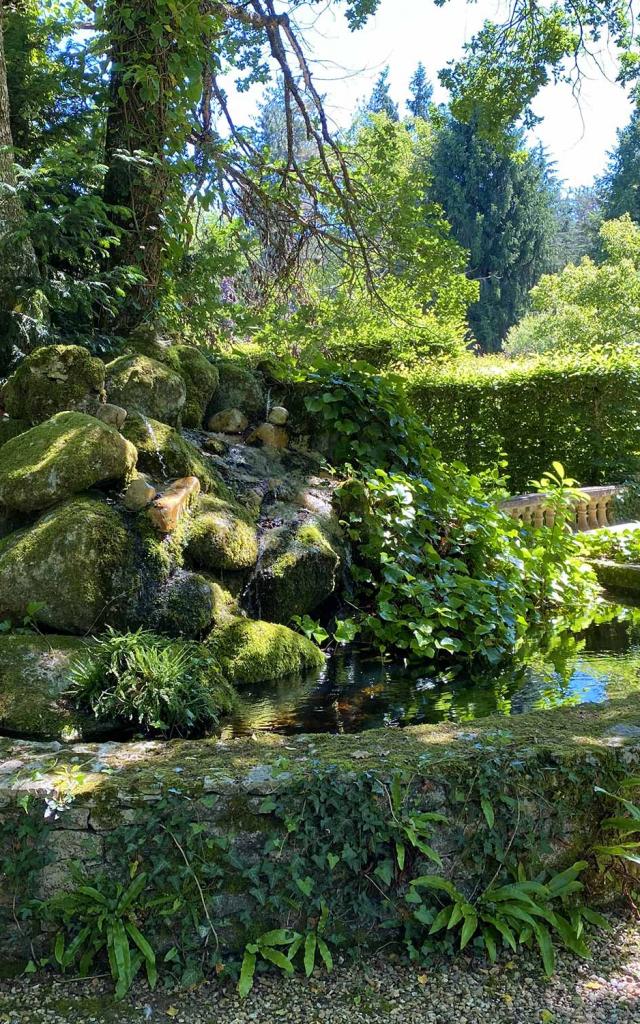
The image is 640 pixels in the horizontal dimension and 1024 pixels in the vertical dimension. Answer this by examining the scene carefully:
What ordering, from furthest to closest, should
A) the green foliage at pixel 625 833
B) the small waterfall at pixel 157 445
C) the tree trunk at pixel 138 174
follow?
1. the tree trunk at pixel 138 174
2. the small waterfall at pixel 157 445
3. the green foliage at pixel 625 833

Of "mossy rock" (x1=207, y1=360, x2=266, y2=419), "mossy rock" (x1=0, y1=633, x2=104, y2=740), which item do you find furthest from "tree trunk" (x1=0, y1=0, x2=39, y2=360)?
"mossy rock" (x1=0, y1=633, x2=104, y2=740)

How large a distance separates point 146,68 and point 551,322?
2235 cm

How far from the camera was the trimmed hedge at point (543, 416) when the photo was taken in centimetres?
1198

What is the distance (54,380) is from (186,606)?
6.82ft

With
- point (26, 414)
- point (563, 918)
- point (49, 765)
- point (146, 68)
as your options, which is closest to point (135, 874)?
point (49, 765)

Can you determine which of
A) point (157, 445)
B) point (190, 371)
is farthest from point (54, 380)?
point (190, 371)

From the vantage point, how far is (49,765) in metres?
2.80

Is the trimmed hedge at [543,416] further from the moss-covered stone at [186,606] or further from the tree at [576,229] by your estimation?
the tree at [576,229]

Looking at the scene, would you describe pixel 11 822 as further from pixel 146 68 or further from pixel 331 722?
pixel 146 68

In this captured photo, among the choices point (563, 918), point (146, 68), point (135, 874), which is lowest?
point (563, 918)

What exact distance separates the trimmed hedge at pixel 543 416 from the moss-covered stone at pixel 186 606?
7.72 meters

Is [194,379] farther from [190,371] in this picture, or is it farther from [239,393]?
[239,393]

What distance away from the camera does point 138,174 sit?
25.8 ft

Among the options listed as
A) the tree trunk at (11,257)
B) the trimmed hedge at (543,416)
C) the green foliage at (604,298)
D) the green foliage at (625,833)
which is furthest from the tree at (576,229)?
the green foliage at (625,833)
